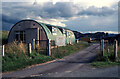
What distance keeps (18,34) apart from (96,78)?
16.5m

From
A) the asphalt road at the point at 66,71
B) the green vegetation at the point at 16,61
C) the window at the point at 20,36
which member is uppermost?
the window at the point at 20,36

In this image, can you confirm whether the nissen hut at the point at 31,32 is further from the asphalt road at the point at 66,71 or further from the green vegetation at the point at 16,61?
the asphalt road at the point at 66,71

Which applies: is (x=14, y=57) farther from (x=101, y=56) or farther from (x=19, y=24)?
(x=19, y=24)

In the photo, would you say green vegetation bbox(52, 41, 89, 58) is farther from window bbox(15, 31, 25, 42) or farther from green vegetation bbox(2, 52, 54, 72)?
window bbox(15, 31, 25, 42)

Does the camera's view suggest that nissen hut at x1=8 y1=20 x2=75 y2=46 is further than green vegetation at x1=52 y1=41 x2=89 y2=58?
Yes

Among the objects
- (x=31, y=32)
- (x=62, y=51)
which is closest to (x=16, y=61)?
(x=62, y=51)

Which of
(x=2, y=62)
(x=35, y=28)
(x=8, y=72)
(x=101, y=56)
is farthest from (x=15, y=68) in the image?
(x=35, y=28)

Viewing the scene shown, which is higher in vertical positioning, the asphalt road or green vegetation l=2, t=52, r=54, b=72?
green vegetation l=2, t=52, r=54, b=72

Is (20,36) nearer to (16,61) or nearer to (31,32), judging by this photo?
(31,32)

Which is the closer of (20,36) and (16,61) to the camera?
(16,61)

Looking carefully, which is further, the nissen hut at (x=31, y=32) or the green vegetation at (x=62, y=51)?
the nissen hut at (x=31, y=32)

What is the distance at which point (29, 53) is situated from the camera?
10.6 meters

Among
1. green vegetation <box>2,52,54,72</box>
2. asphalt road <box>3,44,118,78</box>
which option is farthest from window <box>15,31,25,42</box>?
asphalt road <box>3,44,118,78</box>

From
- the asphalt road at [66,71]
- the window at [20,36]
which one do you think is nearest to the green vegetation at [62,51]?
the asphalt road at [66,71]
